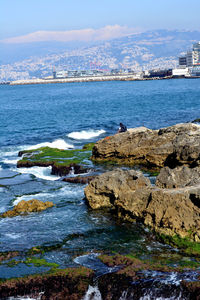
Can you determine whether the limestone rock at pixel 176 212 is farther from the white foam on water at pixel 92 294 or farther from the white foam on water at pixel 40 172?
the white foam on water at pixel 40 172

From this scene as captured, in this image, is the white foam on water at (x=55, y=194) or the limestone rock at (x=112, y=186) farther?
the white foam on water at (x=55, y=194)

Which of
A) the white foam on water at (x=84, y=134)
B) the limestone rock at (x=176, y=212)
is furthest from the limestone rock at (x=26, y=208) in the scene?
the white foam on water at (x=84, y=134)

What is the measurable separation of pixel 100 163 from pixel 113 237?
1324 centimetres

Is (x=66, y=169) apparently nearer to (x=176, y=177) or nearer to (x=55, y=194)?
(x=55, y=194)

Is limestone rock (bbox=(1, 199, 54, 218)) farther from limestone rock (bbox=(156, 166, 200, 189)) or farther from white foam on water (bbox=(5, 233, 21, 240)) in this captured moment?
limestone rock (bbox=(156, 166, 200, 189))

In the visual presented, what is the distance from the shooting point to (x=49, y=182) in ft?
82.7

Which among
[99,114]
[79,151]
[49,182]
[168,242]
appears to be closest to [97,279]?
[168,242]

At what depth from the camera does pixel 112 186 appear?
733 inches

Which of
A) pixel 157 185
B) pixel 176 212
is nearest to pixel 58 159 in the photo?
pixel 157 185

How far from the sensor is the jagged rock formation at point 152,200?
14.8 meters

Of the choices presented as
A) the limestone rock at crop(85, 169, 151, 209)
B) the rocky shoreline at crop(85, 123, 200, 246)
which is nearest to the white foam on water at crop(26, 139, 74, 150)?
the rocky shoreline at crop(85, 123, 200, 246)

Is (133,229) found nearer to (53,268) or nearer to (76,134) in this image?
(53,268)

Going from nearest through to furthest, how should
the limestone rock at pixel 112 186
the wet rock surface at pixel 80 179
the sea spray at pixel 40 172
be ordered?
the limestone rock at pixel 112 186, the wet rock surface at pixel 80 179, the sea spray at pixel 40 172

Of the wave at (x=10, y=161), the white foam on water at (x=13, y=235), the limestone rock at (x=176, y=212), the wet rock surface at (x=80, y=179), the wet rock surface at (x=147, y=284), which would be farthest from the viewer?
the wave at (x=10, y=161)
